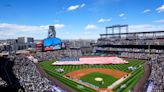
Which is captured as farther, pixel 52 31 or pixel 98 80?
pixel 52 31

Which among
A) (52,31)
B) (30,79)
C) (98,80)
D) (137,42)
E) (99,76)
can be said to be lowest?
(98,80)

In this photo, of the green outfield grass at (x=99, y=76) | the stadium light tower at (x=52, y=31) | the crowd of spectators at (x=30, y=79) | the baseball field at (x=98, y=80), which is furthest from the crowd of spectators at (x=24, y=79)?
the stadium light tower at (x=52, y=31)

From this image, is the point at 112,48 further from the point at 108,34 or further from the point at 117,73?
the point at 117,73

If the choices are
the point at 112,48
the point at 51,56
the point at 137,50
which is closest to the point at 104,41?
the point at 112,48

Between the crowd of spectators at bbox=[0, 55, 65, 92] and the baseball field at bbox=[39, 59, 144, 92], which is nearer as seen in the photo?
the crowd of spectators at bbox=[0, 55, 65, 92]

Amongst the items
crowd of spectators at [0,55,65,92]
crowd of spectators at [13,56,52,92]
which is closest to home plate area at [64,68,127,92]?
crowd of spectators at [0,55,65,92]

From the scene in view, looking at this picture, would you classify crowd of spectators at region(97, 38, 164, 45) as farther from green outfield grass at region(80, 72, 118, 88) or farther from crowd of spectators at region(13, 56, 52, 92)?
crowd of spectators at region(13, 56, 52, 92)

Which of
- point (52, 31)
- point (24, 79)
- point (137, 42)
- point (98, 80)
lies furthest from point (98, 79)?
point (52, 31)

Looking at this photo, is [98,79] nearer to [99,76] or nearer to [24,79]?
[99,76]

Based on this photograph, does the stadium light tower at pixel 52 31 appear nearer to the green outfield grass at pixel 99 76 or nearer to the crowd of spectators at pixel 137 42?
the crowd of spectators at pixel 137 42

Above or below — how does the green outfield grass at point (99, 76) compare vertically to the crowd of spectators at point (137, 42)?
below

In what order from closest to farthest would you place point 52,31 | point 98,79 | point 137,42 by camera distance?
point 98,79, point 137,42, point 52,31

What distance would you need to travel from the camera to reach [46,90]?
34.1 meters

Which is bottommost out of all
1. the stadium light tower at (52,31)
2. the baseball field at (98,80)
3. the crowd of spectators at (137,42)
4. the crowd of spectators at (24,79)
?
the baseball field at (98,80)
